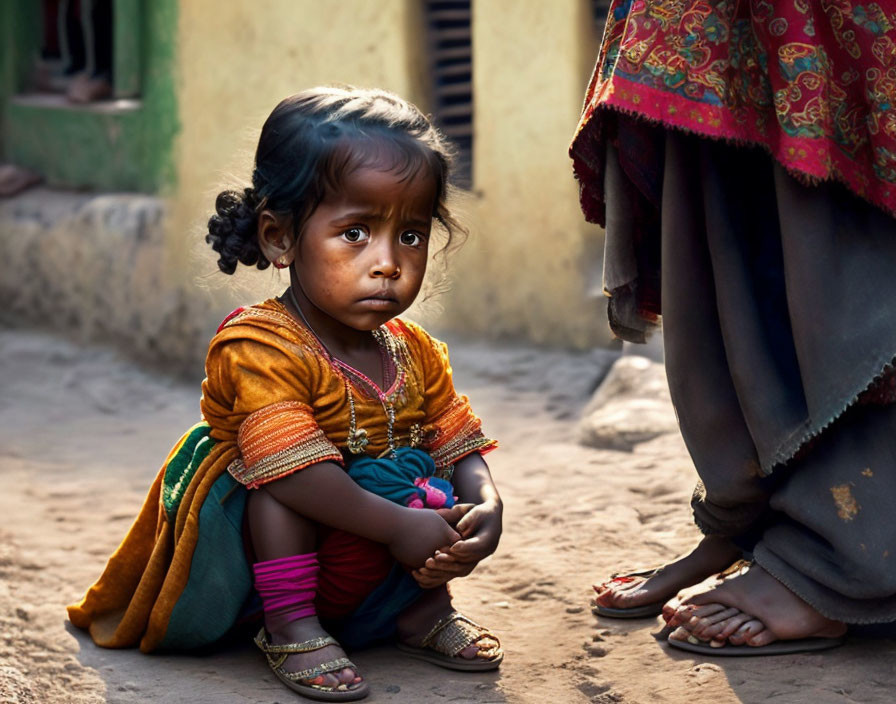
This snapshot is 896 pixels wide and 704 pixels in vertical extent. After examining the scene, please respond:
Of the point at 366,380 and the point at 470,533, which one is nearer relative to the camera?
the point at 470,533

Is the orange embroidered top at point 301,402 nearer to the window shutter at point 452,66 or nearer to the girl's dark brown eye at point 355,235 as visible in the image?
the girl's dark brown eye at point 355,235

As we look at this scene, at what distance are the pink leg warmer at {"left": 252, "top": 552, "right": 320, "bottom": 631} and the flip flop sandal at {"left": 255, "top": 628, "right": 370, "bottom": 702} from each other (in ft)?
0.17

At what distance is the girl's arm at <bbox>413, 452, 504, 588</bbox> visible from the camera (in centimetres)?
243

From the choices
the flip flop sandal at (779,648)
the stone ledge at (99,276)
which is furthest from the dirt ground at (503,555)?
the stone ledge at (99,276)

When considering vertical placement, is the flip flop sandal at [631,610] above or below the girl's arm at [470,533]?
below

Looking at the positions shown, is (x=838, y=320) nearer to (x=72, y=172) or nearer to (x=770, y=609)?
(x=770, y=609)

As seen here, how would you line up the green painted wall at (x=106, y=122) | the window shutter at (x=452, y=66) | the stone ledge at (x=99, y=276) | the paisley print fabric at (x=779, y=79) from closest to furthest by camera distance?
the paisley print fabric at (x=779, y=79)
the window shutter at (x=452, y=66)
the stone ledge at (x=99, y=276)
the green painted wall at (x=106, y=122)

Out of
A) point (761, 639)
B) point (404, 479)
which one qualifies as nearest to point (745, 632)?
point (761, 639)

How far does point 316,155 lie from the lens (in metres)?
2.49

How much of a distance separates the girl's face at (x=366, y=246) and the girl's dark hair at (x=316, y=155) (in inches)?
1.1

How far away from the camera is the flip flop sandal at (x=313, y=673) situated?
2.39m

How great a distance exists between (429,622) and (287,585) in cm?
33

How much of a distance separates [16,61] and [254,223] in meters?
5.18

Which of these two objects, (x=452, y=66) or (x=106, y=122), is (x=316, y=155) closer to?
(x=452, y=66)
